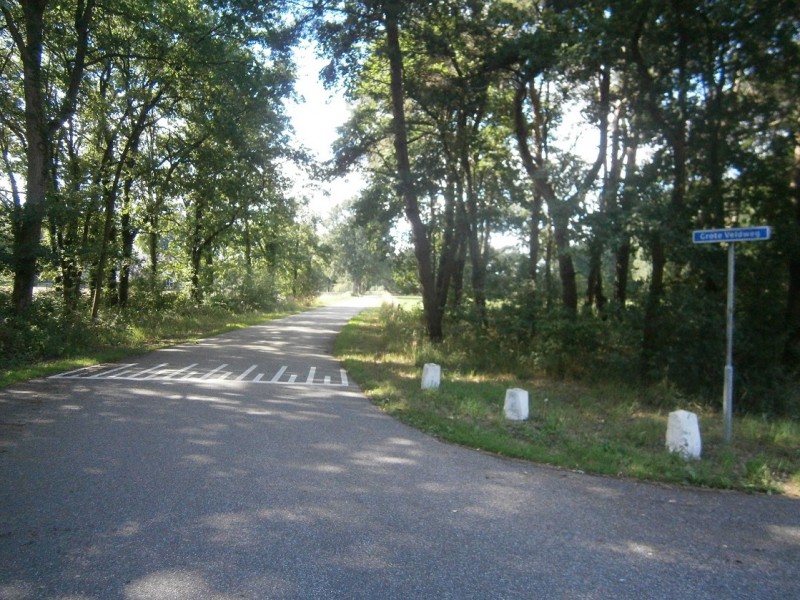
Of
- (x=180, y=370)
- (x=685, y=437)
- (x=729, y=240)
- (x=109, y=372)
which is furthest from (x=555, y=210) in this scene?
(x=109, y=372)

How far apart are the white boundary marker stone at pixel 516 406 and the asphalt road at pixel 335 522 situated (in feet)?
6.09

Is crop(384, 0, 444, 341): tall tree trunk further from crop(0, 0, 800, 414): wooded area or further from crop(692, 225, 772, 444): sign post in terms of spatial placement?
crop(692, 225, 772, 444): sign post

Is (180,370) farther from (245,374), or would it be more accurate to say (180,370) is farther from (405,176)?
(405,176)

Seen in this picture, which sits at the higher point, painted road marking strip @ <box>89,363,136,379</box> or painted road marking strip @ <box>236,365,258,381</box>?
painted road marking strip @ <box>89,363,136,379</box>

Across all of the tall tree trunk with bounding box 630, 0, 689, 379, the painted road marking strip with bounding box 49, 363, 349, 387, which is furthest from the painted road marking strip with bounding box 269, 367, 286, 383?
the tall tree trunk with bounding box 630, 0, 689, 379

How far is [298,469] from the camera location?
625 cm

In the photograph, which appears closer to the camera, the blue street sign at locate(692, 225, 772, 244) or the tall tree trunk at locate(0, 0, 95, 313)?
the blue street sign at locate(692, 225, 772, 244)

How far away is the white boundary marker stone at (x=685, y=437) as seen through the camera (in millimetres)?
7234

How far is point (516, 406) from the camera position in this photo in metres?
9.16

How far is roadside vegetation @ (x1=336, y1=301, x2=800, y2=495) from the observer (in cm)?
674

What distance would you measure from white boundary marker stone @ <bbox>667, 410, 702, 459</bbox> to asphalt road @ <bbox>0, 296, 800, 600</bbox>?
1.24 meters

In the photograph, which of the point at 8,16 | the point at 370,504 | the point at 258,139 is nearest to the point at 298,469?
the point at 370,504

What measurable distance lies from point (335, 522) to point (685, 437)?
Result: 4.75 m

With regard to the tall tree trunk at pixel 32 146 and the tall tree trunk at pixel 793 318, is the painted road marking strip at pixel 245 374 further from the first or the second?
the tall tree trunk at pixel 793 318
